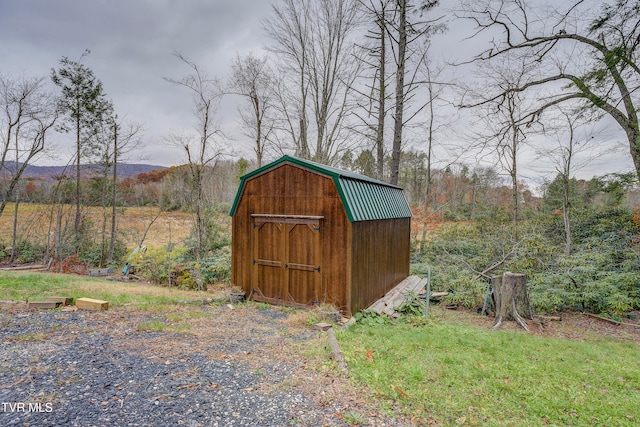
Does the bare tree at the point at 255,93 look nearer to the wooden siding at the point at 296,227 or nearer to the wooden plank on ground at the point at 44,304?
the wooden siding at the point at 296,227

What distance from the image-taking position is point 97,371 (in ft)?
10.8

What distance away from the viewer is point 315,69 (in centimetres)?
1482

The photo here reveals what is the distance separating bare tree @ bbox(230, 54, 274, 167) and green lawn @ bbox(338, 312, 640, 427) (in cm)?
1074

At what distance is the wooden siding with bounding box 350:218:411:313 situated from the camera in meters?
5.99

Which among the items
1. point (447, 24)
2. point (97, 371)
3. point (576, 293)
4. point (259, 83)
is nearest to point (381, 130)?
point (447, 24)

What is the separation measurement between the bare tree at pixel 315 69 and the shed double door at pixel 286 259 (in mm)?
8695

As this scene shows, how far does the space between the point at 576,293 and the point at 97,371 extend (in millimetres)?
9664

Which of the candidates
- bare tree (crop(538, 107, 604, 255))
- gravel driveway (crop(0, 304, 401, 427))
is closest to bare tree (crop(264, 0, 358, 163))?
bare tree (crop(538, 107, 604, 255))

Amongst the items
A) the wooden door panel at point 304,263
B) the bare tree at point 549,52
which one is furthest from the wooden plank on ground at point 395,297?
the bare tree at point 549,52

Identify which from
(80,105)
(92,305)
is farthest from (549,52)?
(80,105)

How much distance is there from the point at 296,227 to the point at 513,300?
520 centimetres

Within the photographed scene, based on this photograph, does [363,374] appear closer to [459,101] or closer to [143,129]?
[459,101]

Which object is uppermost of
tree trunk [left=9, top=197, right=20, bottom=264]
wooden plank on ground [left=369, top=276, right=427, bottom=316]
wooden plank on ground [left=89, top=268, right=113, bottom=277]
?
tree trunk [left=9, top=197, right=20, bottom=264]
